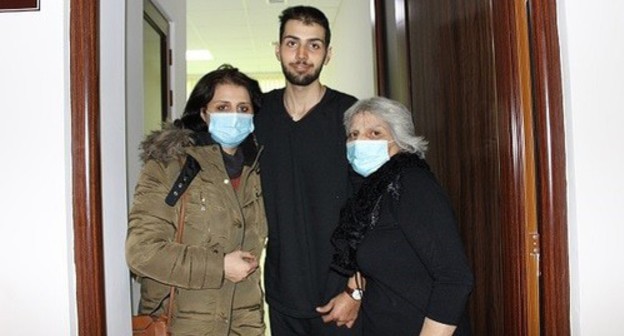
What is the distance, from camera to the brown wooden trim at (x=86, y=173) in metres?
1.33

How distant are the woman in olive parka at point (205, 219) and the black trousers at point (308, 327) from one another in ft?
0.48

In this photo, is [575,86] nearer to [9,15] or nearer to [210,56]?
[9,15]

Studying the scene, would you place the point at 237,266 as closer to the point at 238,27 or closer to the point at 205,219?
the point at 205,219

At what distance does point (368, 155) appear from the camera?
59.2 inches

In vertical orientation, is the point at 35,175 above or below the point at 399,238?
above

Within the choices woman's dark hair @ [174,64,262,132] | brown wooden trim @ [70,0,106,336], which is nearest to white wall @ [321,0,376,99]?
woman's dark hair @ [174,64,262,132]

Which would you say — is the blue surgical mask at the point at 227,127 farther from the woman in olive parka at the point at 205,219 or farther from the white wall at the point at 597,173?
the white wall at the point at 597,173

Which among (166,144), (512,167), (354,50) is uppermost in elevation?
(354,50)

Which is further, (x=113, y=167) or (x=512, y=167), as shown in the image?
(x=113, y=167)

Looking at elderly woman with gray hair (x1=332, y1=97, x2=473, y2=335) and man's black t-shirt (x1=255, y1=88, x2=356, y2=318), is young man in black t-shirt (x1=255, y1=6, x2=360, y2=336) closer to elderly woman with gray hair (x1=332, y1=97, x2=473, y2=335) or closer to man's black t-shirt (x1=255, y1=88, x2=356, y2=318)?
man's black t-shirt (x1=255, y1=88, x2=356, y2=318)

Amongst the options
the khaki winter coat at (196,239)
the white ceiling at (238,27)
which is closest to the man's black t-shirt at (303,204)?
the khaki winter coat at (196,239)

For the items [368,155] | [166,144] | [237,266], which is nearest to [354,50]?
[368,155]

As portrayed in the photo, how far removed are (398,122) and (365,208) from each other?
272mm

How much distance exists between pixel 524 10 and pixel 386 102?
0.43 metres
